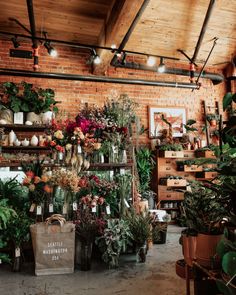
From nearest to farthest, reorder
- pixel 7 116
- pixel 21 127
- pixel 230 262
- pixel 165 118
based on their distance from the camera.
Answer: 1. pixel 230 262
2. pixel 7 116
3. pixel 21 127
4. pixel 165 118

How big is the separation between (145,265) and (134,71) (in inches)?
200

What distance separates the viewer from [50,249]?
3.41 meters

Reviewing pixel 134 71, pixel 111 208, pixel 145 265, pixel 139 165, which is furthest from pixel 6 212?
pixel 134 71

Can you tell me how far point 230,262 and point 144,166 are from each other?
207 inches

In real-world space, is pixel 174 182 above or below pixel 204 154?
below

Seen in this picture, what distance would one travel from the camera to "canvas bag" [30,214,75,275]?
134 inches

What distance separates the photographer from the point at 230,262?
1.47 m

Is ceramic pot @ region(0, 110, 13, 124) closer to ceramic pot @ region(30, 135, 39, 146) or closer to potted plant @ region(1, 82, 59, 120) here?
potted plant @ region(1, 82, 59, 120)

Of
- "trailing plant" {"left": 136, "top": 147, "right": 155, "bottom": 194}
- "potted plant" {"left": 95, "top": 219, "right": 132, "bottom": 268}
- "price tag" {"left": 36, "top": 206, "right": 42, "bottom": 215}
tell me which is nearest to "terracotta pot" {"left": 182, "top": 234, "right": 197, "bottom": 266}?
"potted plant" {"left": 95, "top": 219, "right": 132, "bottom": 268}

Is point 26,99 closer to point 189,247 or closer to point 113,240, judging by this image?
point 113,240

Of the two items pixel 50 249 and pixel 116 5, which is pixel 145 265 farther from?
pixel 116 5

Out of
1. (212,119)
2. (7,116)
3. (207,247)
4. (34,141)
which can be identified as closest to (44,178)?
(207,247)

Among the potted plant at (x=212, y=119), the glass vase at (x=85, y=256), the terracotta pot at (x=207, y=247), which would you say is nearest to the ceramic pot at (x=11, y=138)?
the glass vase at (x=85, y=256)

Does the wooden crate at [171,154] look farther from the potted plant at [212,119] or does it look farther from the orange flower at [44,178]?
the orange flower at [44,178]
